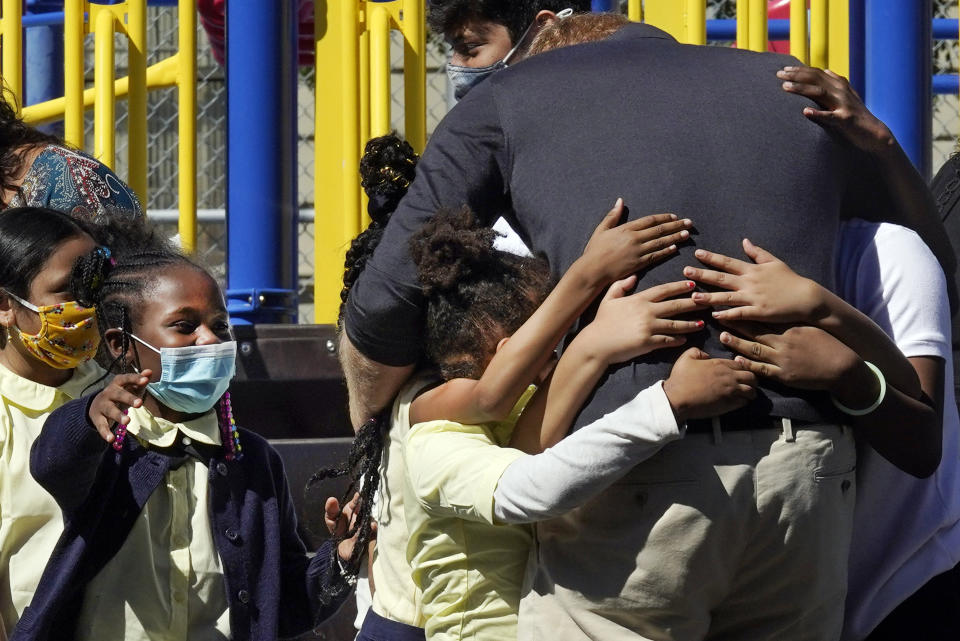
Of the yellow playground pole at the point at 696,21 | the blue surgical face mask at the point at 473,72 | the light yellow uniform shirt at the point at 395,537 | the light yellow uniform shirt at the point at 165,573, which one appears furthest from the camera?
the yellow playground pole at the point at 696,21

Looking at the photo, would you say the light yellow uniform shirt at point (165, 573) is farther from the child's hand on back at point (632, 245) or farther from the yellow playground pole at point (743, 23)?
the yellow playground pole at point (743, 23)

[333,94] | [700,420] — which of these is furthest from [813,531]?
[333,94]

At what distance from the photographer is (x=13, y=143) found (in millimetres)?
3527

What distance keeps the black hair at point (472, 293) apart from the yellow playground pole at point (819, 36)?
7.45 feet

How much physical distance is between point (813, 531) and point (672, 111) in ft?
2.15

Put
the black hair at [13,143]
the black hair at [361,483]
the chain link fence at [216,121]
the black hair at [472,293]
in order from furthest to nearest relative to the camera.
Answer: the chain link fence at [216,121] → the black hair at [13,143] → the black hair at [361,483] → the black hair at [472,293]

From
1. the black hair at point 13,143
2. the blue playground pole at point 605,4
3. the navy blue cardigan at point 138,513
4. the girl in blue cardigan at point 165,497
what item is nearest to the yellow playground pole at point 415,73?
the blue playground pole at point 605,4

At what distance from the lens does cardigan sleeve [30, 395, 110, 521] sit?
2.52 meters

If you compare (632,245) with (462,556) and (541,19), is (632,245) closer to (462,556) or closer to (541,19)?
(462,556)

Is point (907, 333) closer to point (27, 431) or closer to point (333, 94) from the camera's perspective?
point (27, 431)

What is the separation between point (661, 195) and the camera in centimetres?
205

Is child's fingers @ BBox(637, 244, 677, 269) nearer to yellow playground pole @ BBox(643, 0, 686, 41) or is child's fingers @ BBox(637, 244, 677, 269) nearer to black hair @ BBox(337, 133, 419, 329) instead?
black hair @ BBox(337, 133, 419, 329)

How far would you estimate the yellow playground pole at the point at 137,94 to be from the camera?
438cm

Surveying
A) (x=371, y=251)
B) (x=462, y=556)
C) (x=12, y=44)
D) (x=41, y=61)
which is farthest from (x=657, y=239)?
(x=41, y=61)
